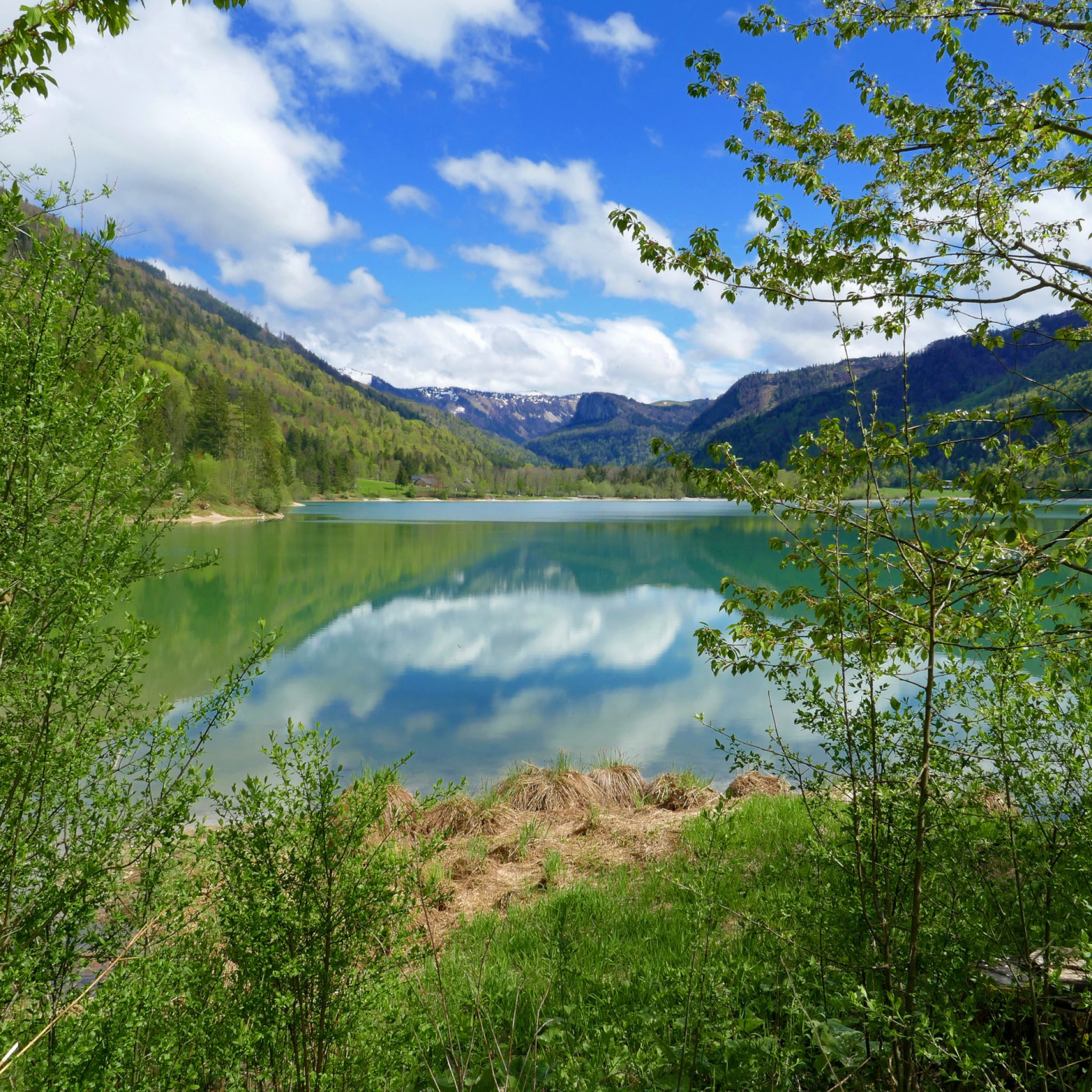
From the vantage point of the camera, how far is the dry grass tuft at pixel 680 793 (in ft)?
30.1

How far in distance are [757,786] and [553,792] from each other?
3.19 metres

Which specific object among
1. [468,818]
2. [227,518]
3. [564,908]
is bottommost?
[468,818]

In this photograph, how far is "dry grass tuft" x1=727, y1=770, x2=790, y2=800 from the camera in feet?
30.3

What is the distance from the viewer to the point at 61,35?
268cm

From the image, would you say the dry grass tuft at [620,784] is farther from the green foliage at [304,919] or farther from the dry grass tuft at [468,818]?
the green foliage at [304,919]

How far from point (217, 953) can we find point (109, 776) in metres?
1.91

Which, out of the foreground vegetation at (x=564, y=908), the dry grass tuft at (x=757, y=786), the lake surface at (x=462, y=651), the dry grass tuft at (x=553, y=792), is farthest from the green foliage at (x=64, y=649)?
the dry grass tuft at (x=757, y=786)

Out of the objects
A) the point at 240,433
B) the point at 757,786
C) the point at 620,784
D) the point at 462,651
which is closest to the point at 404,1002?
the point at 620,784

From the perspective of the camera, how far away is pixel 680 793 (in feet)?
31.0

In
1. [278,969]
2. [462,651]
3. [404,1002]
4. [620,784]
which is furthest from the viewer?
[462,651]

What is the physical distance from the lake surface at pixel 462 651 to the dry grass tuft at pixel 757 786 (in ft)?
3.86

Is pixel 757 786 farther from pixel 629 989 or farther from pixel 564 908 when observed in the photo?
pixel 564 908

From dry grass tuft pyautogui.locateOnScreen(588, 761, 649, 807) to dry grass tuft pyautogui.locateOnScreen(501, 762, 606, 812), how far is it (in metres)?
0.13

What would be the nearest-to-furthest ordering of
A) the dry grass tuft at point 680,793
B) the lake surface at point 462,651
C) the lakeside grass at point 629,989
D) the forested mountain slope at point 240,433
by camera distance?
the lakeside grass at point 629,989 → the dry grass tuft at point 680,793 → the lake surface at point 462,651 → the forested mountain slope at point 240,433
